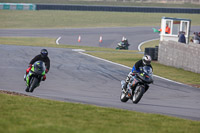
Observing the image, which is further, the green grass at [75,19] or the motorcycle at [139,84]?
the green grass at [75,19]

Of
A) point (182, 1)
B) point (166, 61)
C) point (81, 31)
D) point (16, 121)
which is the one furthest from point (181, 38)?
point (182, 1)

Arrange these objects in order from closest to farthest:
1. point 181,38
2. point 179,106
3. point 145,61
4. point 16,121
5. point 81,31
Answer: point 16,121 → point 145,61 → point 179,106 → point 181,38 → point 81,31

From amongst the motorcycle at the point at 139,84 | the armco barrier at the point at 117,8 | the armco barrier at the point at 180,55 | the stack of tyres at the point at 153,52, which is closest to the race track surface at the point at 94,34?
the armco barrier at the point at 117,8

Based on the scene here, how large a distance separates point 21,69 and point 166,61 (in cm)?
958

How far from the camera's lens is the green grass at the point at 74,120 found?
7.78 metres

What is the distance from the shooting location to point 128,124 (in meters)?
8.95

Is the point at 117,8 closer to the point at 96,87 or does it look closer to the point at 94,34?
the point at 94,34

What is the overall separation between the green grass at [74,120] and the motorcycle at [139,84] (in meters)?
1.92

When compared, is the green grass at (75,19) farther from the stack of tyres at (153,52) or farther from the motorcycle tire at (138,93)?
the motorcycle tire at (138,93)

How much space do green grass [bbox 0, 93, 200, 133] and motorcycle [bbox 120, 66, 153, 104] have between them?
192 centimetres

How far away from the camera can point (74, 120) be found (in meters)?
8.88

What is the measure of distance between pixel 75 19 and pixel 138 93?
53.3 m

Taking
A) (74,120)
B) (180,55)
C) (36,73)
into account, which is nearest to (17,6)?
(180,55)

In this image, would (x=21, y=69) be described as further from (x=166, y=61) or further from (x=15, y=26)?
(x=15, y=26)
